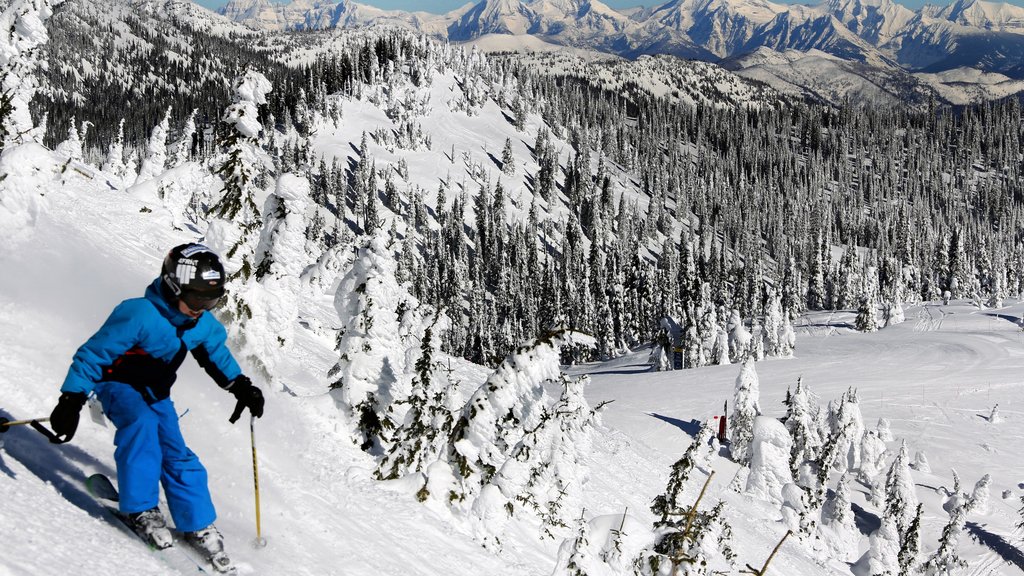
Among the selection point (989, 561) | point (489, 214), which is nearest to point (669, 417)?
point (989, 561)

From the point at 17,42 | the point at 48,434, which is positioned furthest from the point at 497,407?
the point at 17,42

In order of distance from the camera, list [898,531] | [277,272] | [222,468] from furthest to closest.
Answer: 1. [898,531]
2. [277,272]
3. [222,468]

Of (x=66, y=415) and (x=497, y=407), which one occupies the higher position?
(x=66, y=415)

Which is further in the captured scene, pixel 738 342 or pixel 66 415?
pixel 738 342

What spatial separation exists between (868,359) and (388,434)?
74.7 metres

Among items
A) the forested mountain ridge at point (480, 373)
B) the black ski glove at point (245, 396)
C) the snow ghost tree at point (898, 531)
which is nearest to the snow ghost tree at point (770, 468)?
the forested mountain ridge at point (480, 373)

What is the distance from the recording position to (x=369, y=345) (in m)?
13.4

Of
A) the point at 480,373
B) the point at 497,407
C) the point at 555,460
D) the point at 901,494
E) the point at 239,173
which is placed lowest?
the point at 901,494

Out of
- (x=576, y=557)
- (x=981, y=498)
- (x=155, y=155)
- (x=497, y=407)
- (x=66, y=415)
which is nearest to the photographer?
(x=66, y=415)

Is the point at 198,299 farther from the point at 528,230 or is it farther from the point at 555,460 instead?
the point at 528,230

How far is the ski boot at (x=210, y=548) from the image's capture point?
4836 millimetres

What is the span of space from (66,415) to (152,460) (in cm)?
71

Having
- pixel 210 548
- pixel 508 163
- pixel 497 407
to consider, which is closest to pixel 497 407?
pixel 497 407

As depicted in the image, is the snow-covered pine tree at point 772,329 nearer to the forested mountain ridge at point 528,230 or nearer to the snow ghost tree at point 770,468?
the forested mountain ridge at point 528,230
